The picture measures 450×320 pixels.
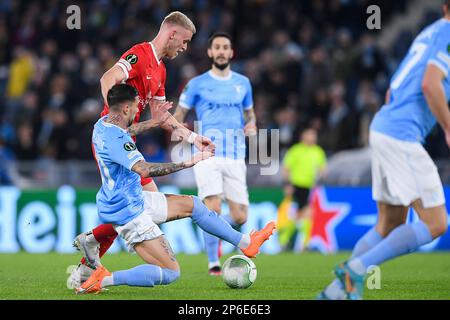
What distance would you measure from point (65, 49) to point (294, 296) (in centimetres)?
1365

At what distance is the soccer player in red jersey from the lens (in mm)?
8156

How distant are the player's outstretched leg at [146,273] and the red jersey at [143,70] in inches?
55.4


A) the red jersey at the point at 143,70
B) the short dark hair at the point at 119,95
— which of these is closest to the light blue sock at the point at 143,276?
the short dark hair at the point at 119,95

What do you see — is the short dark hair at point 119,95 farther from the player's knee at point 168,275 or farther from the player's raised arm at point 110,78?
the player's knee at point 168,275

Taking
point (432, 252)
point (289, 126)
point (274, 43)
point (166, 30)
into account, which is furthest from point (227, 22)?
point (166, 30)

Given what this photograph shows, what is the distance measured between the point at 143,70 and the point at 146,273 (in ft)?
7.04

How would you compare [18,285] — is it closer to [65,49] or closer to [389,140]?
[389,140]

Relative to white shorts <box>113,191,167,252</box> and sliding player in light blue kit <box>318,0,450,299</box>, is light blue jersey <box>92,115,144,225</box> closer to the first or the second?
white shorts <box>113,191,167,252</box>

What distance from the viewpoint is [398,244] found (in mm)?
6688

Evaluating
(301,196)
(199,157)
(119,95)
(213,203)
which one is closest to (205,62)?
(301,196)

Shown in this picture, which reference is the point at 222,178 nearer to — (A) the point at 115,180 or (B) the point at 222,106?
(B) the point at 222,106

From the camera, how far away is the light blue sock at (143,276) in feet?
24.4

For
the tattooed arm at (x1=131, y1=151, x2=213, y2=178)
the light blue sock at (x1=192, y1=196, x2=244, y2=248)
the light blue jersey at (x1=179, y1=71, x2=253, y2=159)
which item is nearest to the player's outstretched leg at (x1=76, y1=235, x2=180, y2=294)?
the light blue sock at (x1=192, y1=196, x2=244, y2=248)

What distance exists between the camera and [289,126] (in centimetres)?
1742
